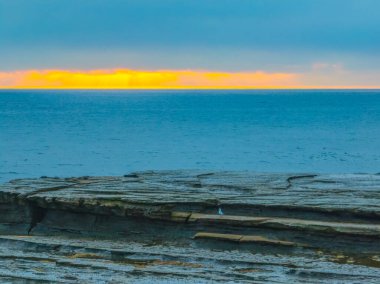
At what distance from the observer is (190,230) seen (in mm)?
15344

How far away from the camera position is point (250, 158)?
7375cm

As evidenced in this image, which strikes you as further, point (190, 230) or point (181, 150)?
point (181, 150)

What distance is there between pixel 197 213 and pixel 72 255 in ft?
8.70

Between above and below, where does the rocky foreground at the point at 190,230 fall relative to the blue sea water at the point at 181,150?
above

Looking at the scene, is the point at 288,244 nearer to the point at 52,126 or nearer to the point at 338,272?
the point at 338,272

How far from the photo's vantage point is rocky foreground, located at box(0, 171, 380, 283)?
13148mm

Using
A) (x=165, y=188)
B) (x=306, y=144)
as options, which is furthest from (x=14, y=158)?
(x=165, y=188)

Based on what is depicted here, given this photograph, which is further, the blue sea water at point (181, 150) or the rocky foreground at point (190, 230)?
the blue sea water at point (181, 150)

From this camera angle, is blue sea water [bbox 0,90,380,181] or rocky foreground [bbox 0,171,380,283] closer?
rocky foreground [bbox 0,171,380,283]

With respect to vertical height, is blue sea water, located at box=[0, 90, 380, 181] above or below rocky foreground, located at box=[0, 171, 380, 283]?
below

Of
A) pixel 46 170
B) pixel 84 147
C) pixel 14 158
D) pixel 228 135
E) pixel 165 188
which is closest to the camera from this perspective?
pixel 165 188

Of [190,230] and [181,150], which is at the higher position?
[190,230]

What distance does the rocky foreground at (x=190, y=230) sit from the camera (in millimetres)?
13148

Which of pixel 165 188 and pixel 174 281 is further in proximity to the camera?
pixel 165 188
